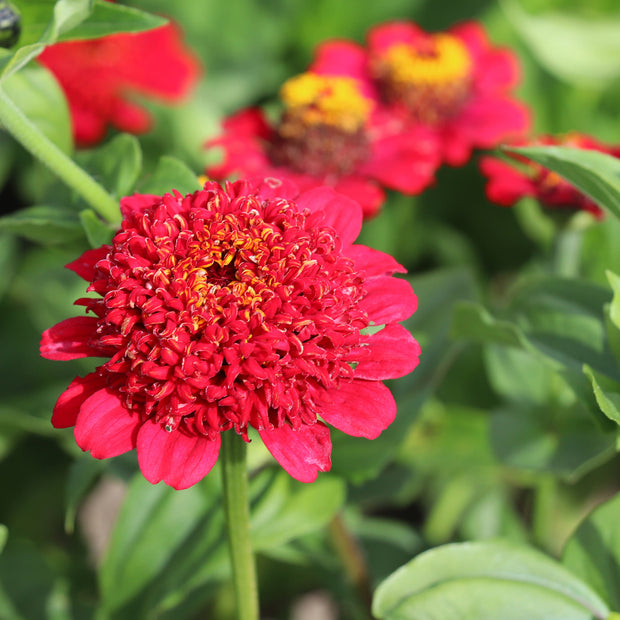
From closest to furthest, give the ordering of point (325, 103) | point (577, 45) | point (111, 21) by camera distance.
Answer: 1. point (111, 21)
2. point (325, 103)
3. point (577, 45)

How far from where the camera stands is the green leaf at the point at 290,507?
1.90 feet

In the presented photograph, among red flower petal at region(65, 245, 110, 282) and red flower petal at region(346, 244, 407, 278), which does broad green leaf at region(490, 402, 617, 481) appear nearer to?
red flower petal at region(346, 244, 407, 278)

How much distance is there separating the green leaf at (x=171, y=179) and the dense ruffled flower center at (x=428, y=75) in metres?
0.46

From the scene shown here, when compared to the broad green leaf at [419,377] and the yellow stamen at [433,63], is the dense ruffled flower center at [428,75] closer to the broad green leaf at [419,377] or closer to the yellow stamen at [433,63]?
the yellow stamen at [433,63]

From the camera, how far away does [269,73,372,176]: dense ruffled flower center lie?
2.66 ft

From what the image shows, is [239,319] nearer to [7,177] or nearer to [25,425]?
[25,425]

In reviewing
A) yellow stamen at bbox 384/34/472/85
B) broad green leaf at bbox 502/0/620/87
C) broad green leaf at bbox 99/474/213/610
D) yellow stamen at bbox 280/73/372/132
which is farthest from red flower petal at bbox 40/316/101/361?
broad green leaf at bbox 502/0/620/87

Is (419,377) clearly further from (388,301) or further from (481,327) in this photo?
(388,301)

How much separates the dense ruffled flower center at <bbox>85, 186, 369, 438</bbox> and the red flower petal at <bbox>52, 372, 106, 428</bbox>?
0.06 ft

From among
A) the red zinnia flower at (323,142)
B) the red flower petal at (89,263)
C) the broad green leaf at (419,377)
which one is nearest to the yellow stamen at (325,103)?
the red zinnia flower at (323,142)

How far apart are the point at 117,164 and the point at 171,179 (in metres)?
0.08

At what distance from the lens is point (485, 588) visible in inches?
19.1

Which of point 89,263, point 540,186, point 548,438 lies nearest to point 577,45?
point 540,186

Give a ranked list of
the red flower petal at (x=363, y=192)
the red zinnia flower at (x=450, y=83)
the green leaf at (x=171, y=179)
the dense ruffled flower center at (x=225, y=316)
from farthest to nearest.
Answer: the red zinnia flower at (x=450, y=83) < the red flower petal at (x=363, y=192) < the green leaf at (x=171, y=179) < the dense ruffled flower center at (x=225, y=316)
